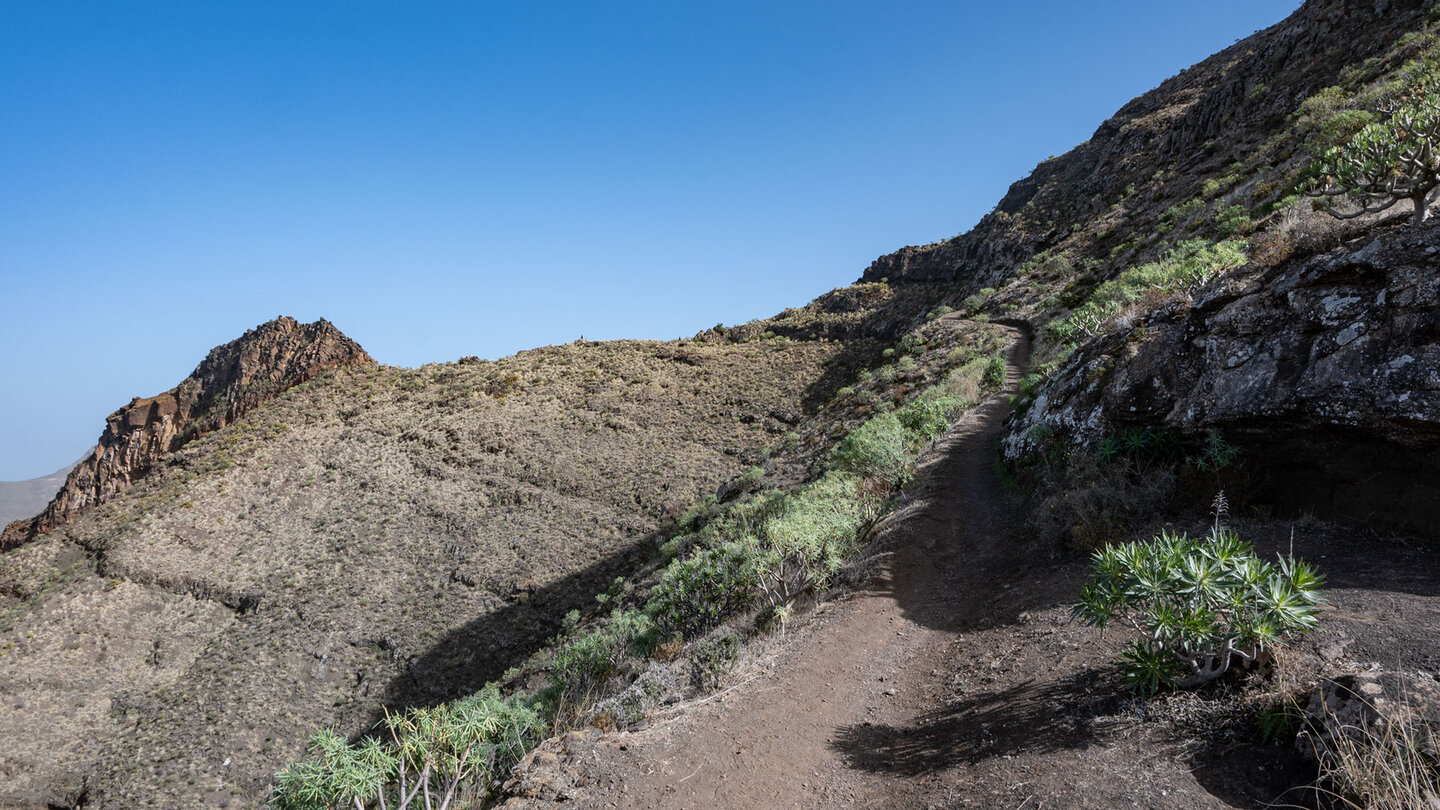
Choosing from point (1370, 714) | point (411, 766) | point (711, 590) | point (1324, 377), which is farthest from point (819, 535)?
point (1370, 714)

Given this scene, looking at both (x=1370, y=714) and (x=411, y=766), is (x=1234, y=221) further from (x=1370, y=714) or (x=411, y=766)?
(x=411, y=766)

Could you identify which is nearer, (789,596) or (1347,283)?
(1347,283)

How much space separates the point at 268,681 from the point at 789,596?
24.2m

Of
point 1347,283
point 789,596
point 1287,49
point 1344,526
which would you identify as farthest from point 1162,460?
point 1287,49

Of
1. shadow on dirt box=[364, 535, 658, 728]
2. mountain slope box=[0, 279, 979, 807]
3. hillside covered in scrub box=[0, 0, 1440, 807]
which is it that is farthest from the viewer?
shadow on dirt box=[364, 535, 658, 728]

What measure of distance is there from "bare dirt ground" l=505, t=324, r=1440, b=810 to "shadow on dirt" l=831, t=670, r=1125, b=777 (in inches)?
0.7

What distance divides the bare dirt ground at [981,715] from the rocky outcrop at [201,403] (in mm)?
51480

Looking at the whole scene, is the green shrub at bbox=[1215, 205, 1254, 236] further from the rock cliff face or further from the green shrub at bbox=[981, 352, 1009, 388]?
the green shrub at bbox=[981, 352, 1009, 388]

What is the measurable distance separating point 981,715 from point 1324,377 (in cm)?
557

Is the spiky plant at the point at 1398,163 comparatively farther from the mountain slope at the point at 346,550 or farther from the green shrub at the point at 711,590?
the mountain slope at the point at 346,550

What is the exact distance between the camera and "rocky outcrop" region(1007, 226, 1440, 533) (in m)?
6.11

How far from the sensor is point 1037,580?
26.3ft

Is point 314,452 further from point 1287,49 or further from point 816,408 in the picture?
point 1287,49

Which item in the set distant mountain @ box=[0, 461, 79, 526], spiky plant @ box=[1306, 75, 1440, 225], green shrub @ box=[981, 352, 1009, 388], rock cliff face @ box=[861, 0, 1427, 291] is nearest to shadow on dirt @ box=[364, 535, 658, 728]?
green shrub @ box=[981, 352, 1009, 388]
